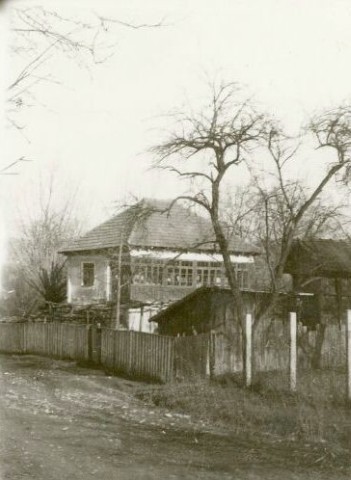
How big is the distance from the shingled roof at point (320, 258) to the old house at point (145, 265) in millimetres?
9233

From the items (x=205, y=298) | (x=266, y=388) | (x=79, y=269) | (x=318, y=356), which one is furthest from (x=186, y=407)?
(x=79, y=269)

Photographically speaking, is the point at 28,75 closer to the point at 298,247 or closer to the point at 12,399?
the point at 12,399

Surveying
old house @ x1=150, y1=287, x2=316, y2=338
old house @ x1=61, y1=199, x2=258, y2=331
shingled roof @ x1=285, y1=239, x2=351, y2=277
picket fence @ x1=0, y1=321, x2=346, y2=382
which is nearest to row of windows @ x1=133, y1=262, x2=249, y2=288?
old house @ x1=61, y1=199, x2=258, y2=331

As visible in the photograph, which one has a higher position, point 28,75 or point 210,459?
point 28,75

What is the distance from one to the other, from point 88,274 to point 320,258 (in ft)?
63.1

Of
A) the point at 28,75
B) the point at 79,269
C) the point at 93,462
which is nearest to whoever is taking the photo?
the point at 28,75

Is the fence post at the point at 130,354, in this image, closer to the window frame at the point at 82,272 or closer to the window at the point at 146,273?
the window at the point at 146,273

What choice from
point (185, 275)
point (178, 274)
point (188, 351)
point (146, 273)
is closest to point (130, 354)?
point (188, 351)

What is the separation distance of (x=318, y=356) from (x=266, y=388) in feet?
14.8

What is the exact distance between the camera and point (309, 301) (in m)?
21.9

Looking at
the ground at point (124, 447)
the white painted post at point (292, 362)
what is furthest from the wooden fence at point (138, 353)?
the white painted post at point (292, 362)

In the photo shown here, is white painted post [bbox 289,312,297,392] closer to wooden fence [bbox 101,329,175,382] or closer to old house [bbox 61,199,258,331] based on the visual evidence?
wooden fence [bbox 101,329,175,382]

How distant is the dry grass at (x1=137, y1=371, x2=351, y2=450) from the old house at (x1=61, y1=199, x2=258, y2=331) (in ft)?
50.0

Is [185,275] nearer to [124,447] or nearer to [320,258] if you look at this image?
[320,258]
